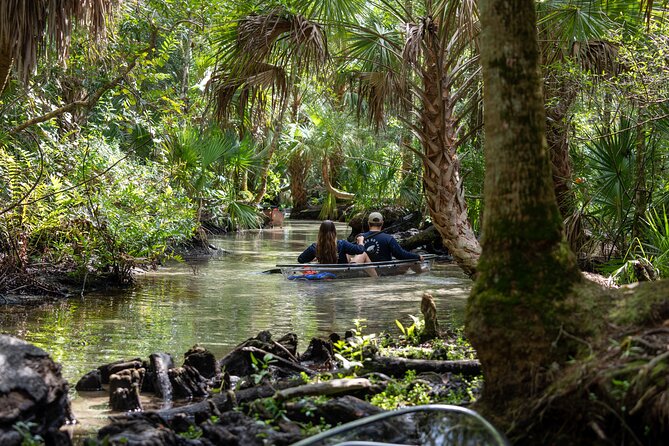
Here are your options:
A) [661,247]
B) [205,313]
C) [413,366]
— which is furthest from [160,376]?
[661,247]

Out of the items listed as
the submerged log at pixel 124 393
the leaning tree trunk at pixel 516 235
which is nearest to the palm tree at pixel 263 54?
the submerged log at pixel 124 393

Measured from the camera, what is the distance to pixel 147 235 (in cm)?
1291

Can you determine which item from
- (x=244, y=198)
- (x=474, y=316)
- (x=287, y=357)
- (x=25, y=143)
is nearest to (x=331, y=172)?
(x=244, y=198)

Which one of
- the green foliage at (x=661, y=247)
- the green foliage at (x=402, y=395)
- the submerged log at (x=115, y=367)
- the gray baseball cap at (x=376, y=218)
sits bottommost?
the submerged log at (x=115, y=367)

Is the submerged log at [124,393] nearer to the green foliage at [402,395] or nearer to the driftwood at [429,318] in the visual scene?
the green foliage at [402,395]

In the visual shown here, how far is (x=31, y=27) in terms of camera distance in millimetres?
7410

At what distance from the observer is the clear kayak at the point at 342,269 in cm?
1442

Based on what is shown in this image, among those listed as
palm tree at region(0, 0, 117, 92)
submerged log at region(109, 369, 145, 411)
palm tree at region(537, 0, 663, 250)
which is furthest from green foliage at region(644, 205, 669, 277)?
palm tree at region(0, 0, 117, 92)

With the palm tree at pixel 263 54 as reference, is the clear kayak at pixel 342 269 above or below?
below

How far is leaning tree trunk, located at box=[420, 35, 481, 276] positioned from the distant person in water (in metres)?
4.11

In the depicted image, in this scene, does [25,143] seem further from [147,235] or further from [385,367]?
[385,367]

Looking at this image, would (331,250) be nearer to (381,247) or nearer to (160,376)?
(381,247)

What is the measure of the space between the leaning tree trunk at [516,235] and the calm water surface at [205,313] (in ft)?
9.60

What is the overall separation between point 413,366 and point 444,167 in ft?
16.5
